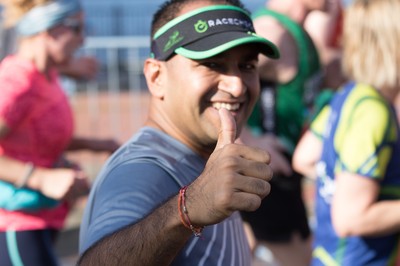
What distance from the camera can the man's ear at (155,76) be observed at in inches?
100.0

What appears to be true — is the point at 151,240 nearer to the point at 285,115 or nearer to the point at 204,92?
the point at 204,92

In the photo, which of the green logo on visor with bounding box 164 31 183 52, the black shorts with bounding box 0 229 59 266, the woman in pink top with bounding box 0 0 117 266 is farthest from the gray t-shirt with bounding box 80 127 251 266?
the black shorts with bounding box 0 229 59 266

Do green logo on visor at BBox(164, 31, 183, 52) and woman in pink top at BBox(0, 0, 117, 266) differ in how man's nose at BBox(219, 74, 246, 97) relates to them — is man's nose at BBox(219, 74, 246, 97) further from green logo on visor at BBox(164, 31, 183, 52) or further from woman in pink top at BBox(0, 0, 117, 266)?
woman in pink top at BBox(0, 0, 117, 266)

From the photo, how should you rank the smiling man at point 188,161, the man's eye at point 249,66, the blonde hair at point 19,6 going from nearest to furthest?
the smiling man at point 188,161, the man's eye at point 249,66, the blonde hair at point 19,6

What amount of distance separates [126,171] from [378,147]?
4.77 ft

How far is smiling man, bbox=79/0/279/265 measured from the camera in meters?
1.85

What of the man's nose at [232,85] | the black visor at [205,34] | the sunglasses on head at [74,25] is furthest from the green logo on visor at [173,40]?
the sunglasses on head at [74,25]

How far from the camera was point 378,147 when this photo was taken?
3297 mm

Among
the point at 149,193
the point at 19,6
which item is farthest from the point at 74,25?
the point at 149,193

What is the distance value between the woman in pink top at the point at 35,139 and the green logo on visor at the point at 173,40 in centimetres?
147

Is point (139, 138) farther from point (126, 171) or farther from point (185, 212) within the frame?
point (185, 212)

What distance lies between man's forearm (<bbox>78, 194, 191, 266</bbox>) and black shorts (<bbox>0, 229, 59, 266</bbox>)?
2013 millimetres

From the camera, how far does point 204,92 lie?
7.93 ft

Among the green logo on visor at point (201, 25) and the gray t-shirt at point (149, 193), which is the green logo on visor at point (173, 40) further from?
the gray t-shirt at point (149, 193)
